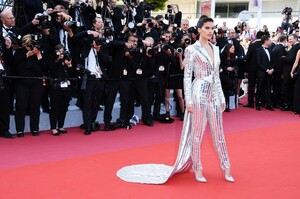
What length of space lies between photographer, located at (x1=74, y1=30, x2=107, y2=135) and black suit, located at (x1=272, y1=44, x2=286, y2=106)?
516cm

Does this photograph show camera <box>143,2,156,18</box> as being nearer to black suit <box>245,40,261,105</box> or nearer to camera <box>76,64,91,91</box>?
black suit <box>245,40,261,105</box>

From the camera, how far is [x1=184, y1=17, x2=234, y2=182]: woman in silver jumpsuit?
4.62 metres

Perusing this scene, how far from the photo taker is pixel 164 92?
8.73 m

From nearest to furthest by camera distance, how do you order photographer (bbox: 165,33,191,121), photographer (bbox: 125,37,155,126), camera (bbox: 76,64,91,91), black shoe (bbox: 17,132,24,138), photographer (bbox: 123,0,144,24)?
black shoe (bbox: 17,132,24,138) < camera (bbox: 76,64,91,91) < photographer (bbox: 125,37,155,126) < photographer (bbox: 165,33,191,121) < photographer (bbox: 123,0,144,24)

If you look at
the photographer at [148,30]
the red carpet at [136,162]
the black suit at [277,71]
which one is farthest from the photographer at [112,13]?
the black suit at [277,71]

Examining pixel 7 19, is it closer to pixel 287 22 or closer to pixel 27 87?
pixel 27 87

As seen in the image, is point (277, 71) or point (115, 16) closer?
point (115, 16)

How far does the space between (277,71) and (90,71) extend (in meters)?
5.53

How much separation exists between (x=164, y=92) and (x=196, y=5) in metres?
26.5

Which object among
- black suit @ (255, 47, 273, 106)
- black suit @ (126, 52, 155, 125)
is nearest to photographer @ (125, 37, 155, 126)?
black suit @ (126, 52, 155, 125)

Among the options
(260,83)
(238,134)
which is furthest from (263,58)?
(238,134)

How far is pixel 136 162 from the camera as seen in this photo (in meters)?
5.51

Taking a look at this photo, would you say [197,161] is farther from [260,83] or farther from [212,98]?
[260,83]

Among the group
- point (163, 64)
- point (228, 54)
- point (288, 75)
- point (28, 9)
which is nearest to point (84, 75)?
point (28, 9)
